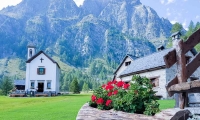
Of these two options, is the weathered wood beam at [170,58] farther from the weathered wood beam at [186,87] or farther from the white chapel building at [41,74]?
the white chapel building at [41,74]

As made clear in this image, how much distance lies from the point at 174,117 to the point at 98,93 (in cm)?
641

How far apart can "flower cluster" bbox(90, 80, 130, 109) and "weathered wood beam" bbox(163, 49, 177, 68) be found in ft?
14.1

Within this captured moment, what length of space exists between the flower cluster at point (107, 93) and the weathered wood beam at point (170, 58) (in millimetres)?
4296

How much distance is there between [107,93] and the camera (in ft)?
33.6

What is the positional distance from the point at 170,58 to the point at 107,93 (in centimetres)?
527

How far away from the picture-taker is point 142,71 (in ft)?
103

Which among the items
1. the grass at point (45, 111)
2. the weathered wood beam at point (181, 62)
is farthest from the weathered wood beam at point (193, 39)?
the grass at point (45, 111)

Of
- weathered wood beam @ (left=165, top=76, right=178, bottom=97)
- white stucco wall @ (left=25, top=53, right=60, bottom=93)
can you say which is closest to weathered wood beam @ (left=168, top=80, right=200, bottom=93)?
weathered wood beam @ (left=165, top=76, right=178, bottom=97)

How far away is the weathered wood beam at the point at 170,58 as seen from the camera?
520 cm

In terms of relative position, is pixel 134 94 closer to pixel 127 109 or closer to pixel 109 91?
pixel 127 109

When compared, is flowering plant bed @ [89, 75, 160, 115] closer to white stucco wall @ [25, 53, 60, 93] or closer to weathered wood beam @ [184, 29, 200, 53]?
weathered wood beam @ [184, 29, 200, 53]

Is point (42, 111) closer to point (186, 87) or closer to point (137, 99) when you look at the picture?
point (137, 99)

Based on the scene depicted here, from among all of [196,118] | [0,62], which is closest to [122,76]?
[196,118]

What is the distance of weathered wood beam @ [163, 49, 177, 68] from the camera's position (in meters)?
5.20
